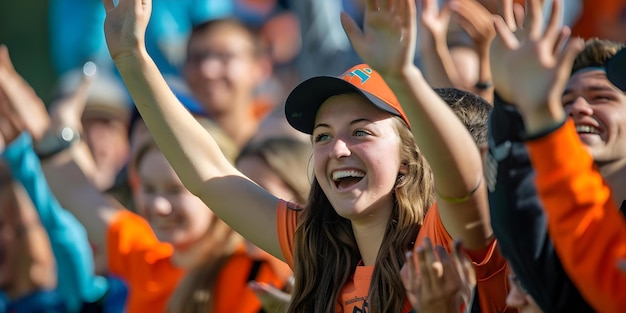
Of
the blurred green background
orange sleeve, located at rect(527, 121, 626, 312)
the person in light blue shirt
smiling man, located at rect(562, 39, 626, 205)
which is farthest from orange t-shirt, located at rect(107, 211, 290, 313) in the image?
the blurred green background

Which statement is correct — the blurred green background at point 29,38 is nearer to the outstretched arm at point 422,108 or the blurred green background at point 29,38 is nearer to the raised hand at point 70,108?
the raised hand at point 70,108

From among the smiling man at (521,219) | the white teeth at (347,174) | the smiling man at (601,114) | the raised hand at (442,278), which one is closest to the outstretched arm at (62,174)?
the white teeth at (347,174)

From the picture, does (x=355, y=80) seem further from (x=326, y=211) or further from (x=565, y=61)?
(x=565, y=61)

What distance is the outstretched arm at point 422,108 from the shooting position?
8.98 ft

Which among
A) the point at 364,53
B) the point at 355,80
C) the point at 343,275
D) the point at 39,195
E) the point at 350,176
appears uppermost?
the point at 364,53

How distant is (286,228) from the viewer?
11.6 feet

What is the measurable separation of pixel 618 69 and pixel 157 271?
247cm

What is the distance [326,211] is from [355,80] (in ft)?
1.41

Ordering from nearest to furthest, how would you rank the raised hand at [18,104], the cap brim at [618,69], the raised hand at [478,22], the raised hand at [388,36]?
the raised hand at [388,36] → the cap brim at [618,69] → the raised hand at [478,22] → the raised hand at [18,104]

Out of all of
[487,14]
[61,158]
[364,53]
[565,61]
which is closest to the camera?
[565,61]

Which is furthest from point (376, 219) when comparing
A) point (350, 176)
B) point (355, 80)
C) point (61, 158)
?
point (61, 158)

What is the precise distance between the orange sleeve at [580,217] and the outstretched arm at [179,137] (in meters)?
1.26

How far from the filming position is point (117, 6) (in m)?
3.55

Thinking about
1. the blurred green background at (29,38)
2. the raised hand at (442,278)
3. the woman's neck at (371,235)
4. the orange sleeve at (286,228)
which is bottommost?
the blurred green background at (29,38)
